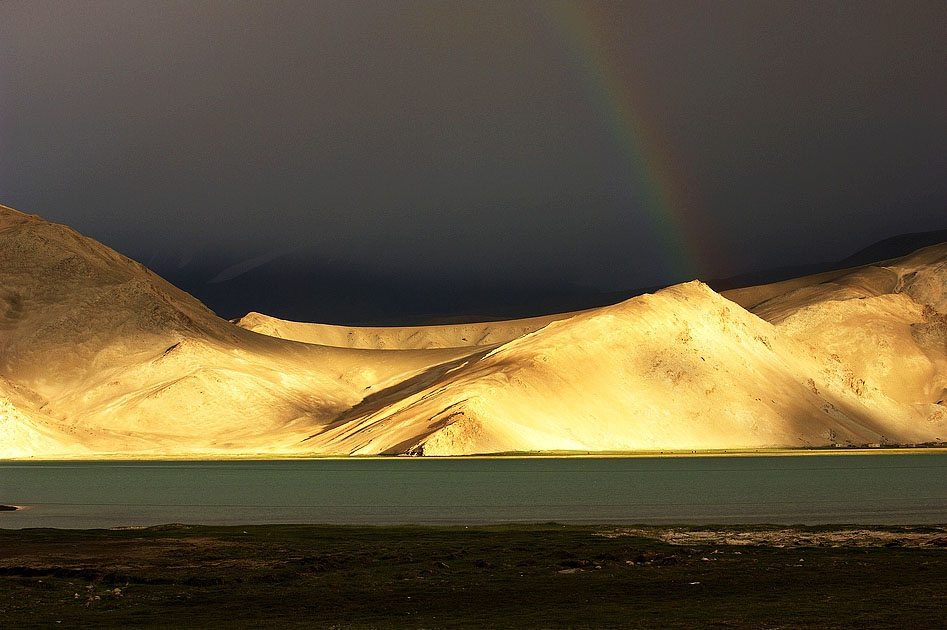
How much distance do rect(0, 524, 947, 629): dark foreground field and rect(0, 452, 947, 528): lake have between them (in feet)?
42.1

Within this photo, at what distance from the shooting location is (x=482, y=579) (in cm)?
3575

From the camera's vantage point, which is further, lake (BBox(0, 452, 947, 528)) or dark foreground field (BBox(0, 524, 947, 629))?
lake (BBox(0, 452, 947, 528))

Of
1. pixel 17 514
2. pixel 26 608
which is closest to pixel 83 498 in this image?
pixel 17 514

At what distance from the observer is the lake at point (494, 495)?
6400 centimetres

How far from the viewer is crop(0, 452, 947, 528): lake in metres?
64.0

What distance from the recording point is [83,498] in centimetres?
8988

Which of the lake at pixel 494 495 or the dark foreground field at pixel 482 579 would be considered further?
the lake at pixel 494 495

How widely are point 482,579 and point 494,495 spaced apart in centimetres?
5189

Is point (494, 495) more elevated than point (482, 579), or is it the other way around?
point (494, 495)

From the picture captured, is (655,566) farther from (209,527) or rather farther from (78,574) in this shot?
(209,527)

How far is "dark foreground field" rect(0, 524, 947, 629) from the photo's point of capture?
27969 millimetres

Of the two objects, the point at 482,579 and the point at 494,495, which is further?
the point at 494,495

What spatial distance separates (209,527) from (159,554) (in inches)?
555

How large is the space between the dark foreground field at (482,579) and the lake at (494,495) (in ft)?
42.1
